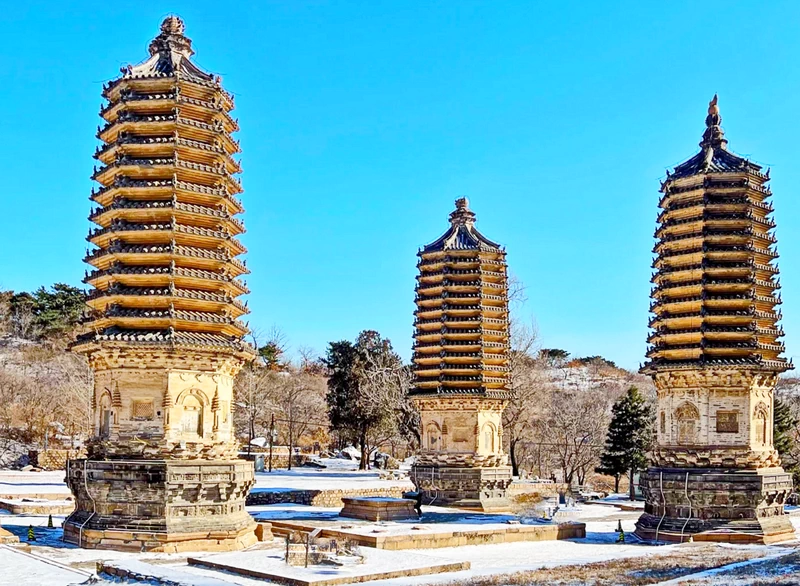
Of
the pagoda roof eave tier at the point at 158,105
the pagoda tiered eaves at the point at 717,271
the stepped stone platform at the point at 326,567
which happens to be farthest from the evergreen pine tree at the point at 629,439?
the pagoda roof eave tier at the point at 158,105

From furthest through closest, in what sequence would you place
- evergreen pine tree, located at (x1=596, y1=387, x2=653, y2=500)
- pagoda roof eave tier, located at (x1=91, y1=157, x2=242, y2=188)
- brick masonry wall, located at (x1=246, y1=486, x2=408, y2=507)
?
1. evergreen pine tree, located at (x1=596, y1=387, x2=653, y2=500)
2. brick masonry wall, located at (x1=246, y1=486, x2=408, y2=507)
3. pagoda roof eave tier, located at (x1=91, y1=157, x2=242, y2=188)

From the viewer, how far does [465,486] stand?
40.1 m

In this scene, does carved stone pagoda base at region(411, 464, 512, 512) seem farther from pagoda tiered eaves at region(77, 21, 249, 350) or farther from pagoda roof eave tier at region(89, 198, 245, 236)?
pagoda roof eave tier at region(89, 198, 245, 236)

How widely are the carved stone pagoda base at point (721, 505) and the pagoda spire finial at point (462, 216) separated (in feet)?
58.2

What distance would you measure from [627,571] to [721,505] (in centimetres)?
939

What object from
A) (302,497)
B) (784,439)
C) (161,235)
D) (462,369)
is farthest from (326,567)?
(784,439)

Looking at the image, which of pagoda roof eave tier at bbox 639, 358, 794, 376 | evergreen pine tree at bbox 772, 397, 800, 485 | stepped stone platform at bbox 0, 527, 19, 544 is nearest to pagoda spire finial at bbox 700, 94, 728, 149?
pagoda roof eave tier at bbox 639, 358, 794, 376

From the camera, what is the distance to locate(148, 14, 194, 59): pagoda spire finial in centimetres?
2911

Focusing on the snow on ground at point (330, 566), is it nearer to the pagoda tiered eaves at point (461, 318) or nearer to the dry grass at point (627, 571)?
the dry grass at point (627, 571)

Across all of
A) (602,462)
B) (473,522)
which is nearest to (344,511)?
(473,522)

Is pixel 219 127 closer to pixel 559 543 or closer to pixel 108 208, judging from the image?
pixel 108 208

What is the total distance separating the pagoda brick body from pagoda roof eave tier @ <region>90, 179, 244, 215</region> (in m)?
0.04

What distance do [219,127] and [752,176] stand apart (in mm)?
18908

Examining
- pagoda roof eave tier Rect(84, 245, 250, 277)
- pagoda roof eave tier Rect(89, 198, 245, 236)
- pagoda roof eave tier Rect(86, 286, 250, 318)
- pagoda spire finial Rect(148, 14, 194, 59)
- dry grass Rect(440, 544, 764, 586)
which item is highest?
pagoda spire finial Rect(148, 14, 194, 59)
